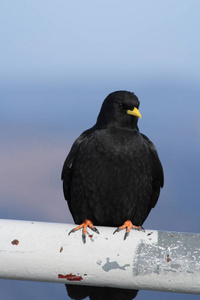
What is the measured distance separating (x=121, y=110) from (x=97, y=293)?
5.26 ft

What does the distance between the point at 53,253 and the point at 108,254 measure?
0.33 meters

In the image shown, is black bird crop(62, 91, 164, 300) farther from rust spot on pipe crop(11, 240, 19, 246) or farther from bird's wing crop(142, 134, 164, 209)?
rust spot on pipe crop(11, 240, 19, 246)

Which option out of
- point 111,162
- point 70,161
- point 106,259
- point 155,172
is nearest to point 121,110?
point 111,162

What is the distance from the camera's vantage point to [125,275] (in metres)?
2.92

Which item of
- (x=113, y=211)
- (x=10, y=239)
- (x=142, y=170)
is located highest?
(x=142, y=170)

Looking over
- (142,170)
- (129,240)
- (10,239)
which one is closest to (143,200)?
(142,170)

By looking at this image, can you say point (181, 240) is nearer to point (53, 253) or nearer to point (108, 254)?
point (108, 254)

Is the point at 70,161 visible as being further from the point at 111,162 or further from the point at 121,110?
the point at 121,110

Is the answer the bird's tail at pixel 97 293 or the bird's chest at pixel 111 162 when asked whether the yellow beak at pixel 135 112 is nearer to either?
the bird's chest at pixel 111 162

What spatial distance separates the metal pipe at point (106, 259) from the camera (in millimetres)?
2881

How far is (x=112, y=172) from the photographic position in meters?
4.29

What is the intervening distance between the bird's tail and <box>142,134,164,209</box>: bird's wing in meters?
1.08

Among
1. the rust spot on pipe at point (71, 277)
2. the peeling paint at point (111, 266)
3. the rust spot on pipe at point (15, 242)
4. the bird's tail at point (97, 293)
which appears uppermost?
the bird's tail at point (97, 293)

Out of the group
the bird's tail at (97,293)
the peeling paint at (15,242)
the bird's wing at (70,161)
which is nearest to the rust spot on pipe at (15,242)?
the peeling paint at (15,242)
